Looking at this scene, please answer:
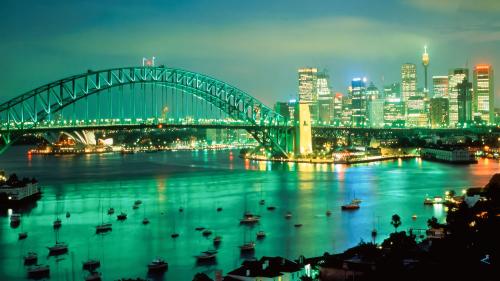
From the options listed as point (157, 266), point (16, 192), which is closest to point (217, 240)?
point (157, 266)

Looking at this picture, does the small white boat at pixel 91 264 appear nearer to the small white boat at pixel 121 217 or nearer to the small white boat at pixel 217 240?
the small white boat at pixel 217 240

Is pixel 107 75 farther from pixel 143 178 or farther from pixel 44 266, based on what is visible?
pixel 44 266

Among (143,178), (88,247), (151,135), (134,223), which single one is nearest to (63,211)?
(134,223)

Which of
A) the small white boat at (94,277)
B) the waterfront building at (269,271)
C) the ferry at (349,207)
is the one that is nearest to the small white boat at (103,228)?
the small white boat at (94,277)

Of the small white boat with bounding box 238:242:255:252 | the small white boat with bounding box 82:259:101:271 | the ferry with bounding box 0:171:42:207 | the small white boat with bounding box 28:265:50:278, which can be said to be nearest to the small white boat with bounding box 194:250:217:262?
the small white boat with bounding box 238:242:255:252

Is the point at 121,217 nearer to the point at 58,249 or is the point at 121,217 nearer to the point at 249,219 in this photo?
the point at 249,219

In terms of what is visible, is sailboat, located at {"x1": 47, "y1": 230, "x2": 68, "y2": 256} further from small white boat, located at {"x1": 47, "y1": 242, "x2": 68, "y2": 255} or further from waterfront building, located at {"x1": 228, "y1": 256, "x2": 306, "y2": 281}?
waterfront building, located at {"x1": 228, "y1": 256, "x2": 306, "y2": 281}
